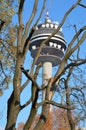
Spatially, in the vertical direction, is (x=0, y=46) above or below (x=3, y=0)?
below

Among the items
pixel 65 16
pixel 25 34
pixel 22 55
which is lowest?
pixel 22 55

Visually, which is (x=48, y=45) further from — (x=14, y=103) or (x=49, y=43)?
(x=14, y=103)

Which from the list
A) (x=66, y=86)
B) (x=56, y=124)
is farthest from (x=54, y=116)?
(x=66, y=86)

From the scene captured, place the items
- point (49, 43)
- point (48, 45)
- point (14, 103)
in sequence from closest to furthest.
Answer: point (14, 103) → point (49, 43) → point (48, 45)

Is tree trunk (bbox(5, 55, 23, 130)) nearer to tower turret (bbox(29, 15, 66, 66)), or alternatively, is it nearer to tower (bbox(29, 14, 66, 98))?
tower turret (bbox(29, 15, 66, 66))

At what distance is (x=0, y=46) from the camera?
1059cm

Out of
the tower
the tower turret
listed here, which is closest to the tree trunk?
the tower turret

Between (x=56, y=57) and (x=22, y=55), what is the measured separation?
273 feet

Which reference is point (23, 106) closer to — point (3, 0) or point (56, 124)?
point (3, 0)

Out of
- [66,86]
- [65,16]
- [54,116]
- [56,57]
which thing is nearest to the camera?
[65,16]

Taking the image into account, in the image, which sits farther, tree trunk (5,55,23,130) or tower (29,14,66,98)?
tower (29,14,66,98)

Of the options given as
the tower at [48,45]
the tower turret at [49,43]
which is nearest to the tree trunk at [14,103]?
the tower turret at [49,43]

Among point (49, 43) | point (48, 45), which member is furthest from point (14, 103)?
point (48, 45)

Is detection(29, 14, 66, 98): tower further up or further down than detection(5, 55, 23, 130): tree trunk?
further up
